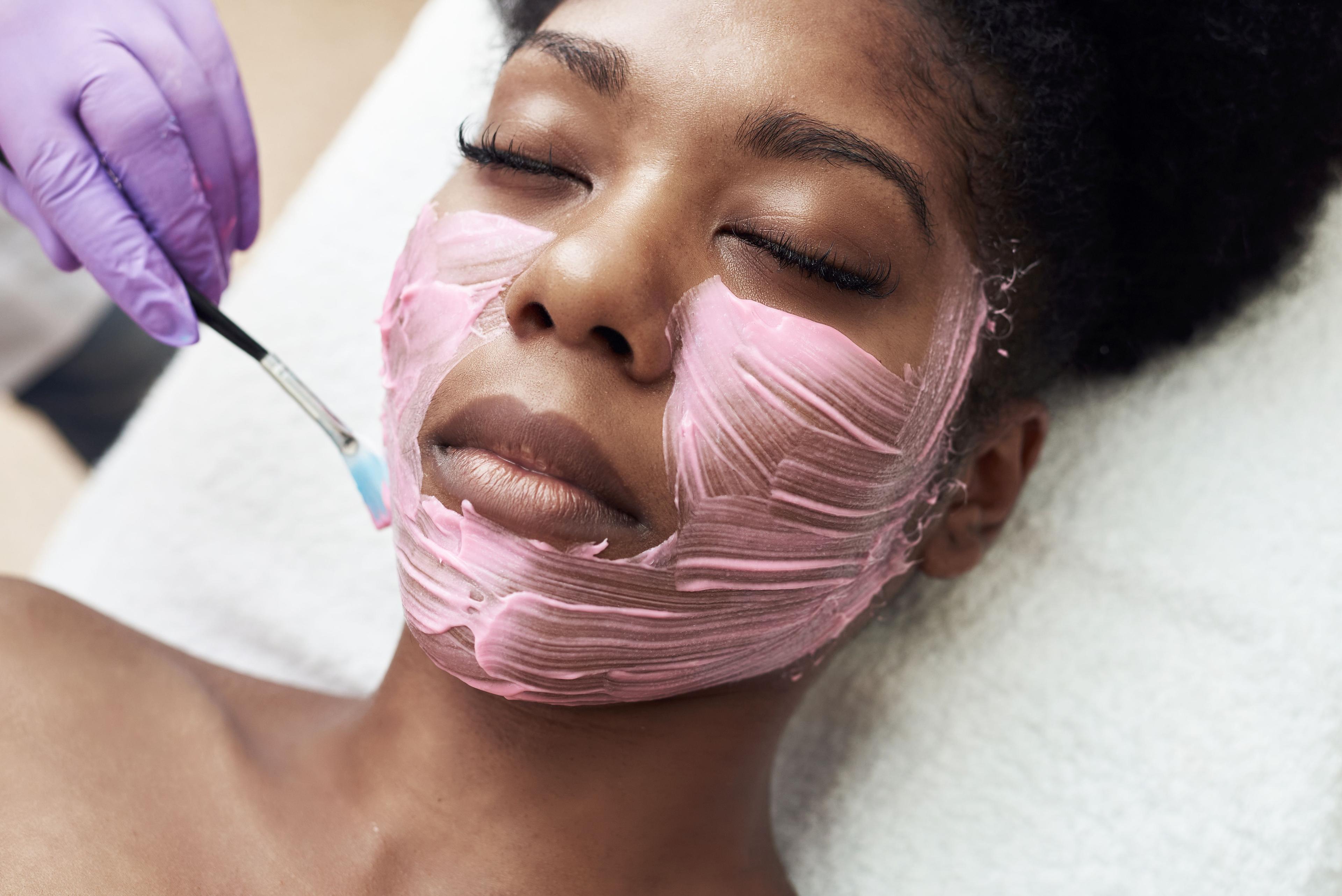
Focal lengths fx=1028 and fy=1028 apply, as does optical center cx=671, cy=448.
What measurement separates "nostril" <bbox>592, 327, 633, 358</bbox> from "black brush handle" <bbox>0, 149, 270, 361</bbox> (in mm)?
413

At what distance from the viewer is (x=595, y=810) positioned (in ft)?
2.85

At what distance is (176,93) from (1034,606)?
102 cm

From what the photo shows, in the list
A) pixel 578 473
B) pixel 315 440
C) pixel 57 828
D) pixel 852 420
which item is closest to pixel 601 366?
pixel 578 473

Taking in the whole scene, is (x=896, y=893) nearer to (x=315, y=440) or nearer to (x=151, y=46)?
(x=315, y=440)

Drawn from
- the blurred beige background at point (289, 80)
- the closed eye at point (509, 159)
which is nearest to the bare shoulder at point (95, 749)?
the closed eye at point (509, 159)

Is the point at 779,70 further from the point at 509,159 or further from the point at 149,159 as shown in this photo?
the point at 149,159

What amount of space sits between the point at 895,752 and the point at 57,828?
2.64 feet

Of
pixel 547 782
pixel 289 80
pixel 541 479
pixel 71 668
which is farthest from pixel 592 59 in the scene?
pixel 289 80

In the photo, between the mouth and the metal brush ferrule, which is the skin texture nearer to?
the mouth

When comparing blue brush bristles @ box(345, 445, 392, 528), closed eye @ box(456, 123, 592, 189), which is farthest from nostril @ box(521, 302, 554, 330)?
blue brush bristles @ box(345, 445, 392, 528)

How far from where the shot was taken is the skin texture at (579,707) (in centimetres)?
72

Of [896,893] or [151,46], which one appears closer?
[151,46]

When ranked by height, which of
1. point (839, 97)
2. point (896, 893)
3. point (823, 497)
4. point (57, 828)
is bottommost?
point (896, 893)

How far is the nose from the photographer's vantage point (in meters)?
0.69
